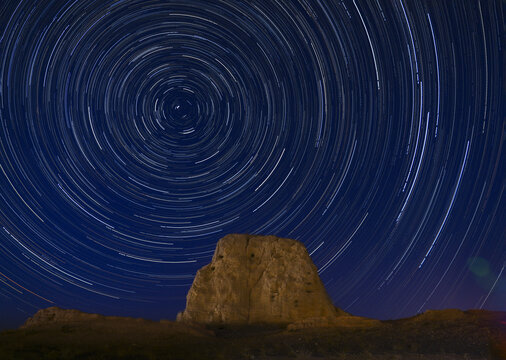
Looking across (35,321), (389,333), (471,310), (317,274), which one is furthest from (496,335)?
(35,321)

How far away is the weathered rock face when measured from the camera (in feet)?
116

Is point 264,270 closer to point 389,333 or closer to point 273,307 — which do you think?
point 273,307

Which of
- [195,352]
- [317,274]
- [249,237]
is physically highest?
[249,237]

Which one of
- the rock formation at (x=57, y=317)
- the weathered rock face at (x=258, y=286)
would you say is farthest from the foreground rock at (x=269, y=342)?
the weathered rock face at (x=258, y=286)

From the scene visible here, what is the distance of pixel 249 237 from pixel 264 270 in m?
3.92

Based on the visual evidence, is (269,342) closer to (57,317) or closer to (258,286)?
(258,286)

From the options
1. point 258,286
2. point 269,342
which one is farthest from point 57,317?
point 269,342

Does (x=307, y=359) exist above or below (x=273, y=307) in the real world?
below

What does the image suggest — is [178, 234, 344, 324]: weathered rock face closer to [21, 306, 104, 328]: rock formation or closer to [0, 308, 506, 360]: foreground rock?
[0, 308, 506, 360]: foreground rock

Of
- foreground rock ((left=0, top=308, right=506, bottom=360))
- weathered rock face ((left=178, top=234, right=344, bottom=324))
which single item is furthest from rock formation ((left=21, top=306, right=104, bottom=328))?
weathered rock face ((left=178, top=234, right=344, bottom=324))

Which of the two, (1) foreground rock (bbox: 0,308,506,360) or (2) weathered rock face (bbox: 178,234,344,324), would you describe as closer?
(1) foreground rock (bbox: 0,308,506,360)

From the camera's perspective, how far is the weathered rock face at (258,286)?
35.3 meters

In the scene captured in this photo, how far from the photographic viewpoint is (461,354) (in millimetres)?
19031

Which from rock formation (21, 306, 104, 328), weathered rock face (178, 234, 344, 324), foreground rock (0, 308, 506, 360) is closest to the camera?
foreground rock (0, 308, 506, 360)
